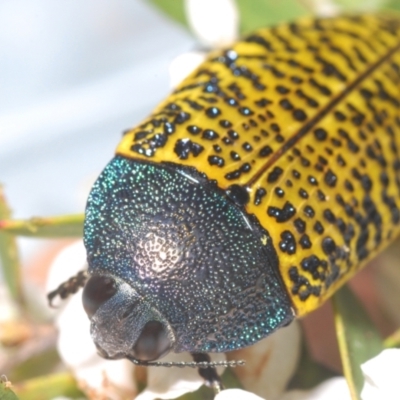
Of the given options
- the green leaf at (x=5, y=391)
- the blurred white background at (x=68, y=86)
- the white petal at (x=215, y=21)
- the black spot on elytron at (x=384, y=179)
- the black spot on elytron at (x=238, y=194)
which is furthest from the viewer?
the blurred white background at (x=68, y=86)

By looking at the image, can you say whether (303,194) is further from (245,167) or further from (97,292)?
(97,292)

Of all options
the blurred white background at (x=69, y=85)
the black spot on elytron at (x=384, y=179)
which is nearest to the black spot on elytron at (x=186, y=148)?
the black spot on elytron at (x=384, y=179)

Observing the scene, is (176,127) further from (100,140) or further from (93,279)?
(100,140)

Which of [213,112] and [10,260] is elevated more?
[213,112]

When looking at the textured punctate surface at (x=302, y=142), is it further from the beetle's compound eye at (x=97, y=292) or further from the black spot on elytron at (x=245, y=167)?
the beetle's compound eye at (x=97, y=292)

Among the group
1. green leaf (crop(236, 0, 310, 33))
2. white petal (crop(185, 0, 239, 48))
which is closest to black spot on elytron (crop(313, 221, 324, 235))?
white petal (crop(185, 0, 239, 48))

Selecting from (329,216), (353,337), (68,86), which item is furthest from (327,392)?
(68,86)
